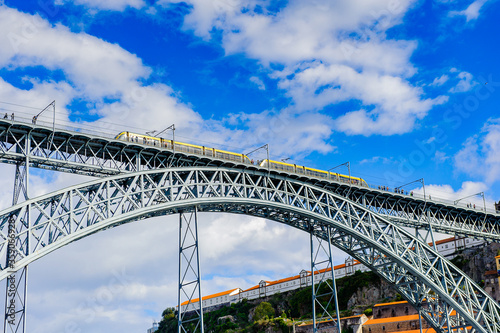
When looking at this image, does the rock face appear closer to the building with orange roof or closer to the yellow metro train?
the building with orange roof

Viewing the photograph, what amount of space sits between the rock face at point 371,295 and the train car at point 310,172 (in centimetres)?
3862

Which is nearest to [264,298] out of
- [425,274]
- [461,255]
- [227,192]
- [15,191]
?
[461,255]

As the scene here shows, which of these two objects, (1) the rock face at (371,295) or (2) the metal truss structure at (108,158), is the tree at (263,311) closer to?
(1) the rock face at (371,295)

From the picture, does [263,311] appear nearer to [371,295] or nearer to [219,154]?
[371,295]

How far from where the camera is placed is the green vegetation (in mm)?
88000

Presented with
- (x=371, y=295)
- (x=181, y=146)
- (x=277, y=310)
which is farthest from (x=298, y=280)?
(x=181, y=146)

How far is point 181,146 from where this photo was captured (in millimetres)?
38719

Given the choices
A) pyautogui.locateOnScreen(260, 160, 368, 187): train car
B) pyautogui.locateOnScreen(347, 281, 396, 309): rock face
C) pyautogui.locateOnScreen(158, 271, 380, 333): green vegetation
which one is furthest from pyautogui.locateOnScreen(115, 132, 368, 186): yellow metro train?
pyautogui.locateOnScreen(347, 281, 396, 309): rock face

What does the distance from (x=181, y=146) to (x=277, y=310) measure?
212 feet

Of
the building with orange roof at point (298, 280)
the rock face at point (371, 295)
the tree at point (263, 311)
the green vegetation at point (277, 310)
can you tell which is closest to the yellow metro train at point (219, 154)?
the green vegetation at point (277, 310)

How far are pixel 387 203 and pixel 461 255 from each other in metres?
37.8

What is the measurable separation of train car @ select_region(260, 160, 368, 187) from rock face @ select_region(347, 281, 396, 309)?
1521 inches

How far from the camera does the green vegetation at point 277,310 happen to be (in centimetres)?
8800

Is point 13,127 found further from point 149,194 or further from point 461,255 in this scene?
point 461,255
